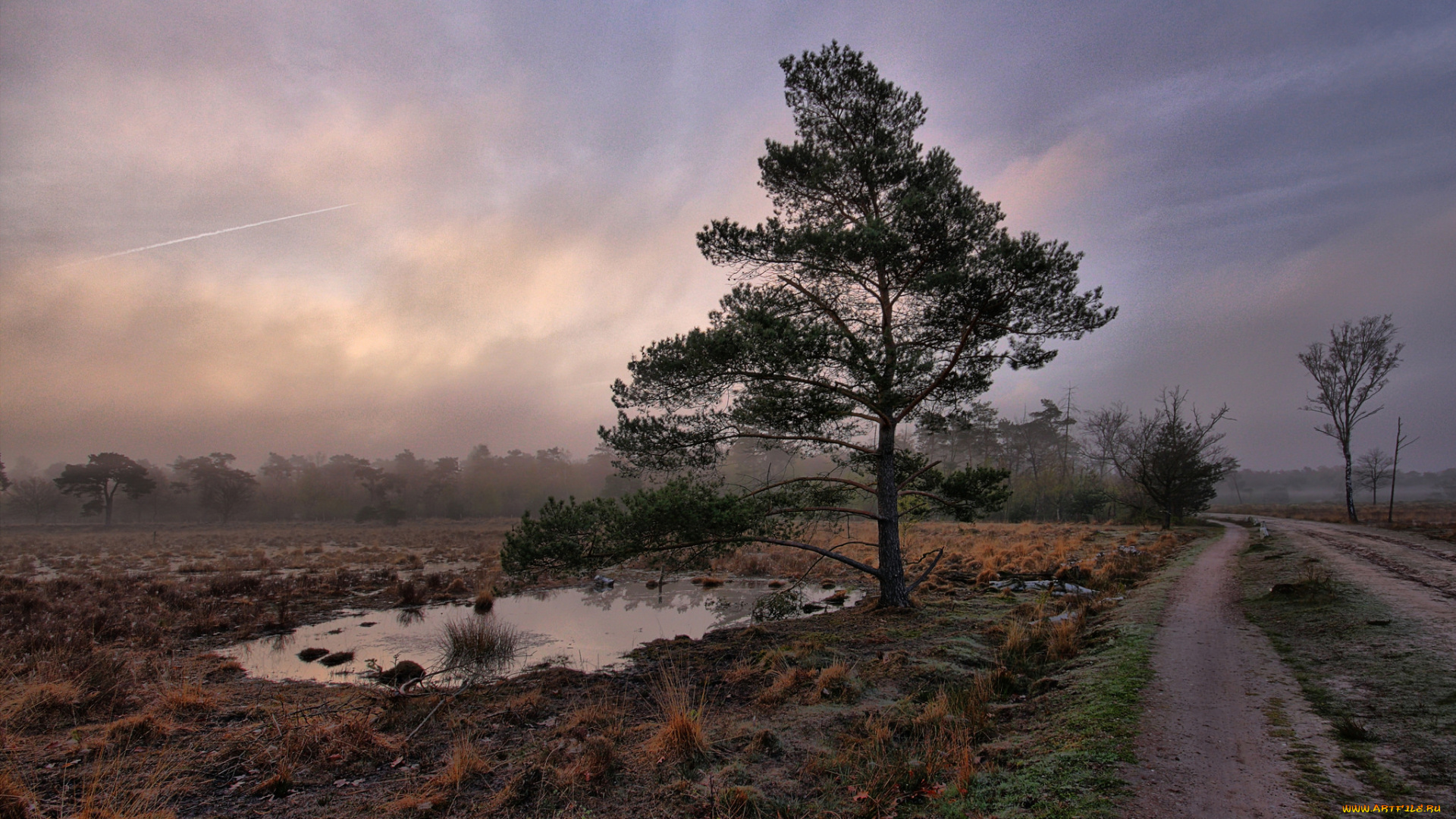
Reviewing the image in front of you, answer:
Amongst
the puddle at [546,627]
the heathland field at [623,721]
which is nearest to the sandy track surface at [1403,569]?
the heathland field at [623,721]

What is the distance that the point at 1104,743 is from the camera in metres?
4.58

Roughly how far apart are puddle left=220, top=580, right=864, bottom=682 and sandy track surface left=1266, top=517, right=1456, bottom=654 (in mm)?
9839

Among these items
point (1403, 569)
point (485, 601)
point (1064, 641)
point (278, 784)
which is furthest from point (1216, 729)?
point (485, 601)

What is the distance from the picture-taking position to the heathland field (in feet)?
14.0

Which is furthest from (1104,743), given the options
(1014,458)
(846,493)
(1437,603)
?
(1014,458)

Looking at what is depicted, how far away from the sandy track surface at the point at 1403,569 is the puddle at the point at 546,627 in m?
9.84

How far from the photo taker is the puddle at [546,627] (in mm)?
9711

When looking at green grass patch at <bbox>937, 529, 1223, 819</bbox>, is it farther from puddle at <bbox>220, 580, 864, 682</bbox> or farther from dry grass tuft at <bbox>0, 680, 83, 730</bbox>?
dry grass tuft at <bbox>0, 680, 83, 730</bbox>

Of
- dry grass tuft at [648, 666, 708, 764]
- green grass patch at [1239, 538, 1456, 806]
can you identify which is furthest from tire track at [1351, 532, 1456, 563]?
dry grass tuft at [648, 666, 708, 764]

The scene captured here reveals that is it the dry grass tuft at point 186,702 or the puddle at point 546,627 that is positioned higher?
the dry grass tuft at point 186,702

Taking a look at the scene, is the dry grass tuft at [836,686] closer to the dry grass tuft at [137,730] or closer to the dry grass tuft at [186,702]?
the dry grass tuft at [137,730]

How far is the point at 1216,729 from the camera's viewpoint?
187 inches

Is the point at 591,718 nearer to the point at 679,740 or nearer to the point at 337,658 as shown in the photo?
the point at 679,740

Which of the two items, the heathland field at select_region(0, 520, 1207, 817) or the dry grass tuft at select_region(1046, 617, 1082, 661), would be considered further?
the dry grass tuft at select_region(1046, 617, 1082, 661)
